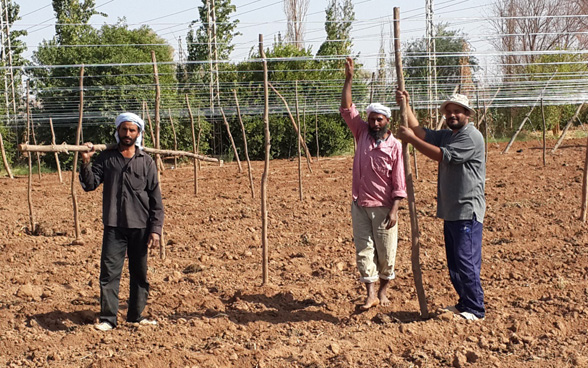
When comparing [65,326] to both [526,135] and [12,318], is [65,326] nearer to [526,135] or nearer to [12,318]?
[12,318]

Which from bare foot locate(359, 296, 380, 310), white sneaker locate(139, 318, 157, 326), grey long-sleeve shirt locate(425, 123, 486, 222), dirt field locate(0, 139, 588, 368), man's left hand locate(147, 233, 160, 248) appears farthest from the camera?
bare foot locate(359, 296, 380, 310)

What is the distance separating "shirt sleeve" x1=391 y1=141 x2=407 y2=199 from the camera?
186 inches

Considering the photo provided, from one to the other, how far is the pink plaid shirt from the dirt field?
802mm

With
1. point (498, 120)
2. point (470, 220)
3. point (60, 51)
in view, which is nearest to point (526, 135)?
point (498, 120)

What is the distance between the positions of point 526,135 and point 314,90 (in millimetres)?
9984

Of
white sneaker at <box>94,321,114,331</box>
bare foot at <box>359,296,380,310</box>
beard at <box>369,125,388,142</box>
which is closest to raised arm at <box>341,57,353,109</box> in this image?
beard at <box>369,125,388,142</box>

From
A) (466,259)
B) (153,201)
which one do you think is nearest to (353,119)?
(466,259)

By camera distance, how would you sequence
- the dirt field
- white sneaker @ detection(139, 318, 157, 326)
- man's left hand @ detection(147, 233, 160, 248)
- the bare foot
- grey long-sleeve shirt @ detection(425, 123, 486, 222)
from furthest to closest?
the bare foot < white sneaker @ detection(139, 318, 157, 326) < man's left hand @ detection(147, 233, 160, 248) < grey long-sleeve shirt @ detection(425, 123, 486, 222) < the dirt field

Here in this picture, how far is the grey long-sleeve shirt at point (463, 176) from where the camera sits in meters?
4.39

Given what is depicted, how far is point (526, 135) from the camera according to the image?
2791 cm

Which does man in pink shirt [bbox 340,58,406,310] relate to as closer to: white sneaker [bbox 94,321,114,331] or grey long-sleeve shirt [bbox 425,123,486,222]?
grey long-sleeve shirt [bbox 425,123,486,222]

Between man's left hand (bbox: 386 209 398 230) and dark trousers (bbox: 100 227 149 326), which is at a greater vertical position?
man's left hand (bbox: 386 209 398 230)

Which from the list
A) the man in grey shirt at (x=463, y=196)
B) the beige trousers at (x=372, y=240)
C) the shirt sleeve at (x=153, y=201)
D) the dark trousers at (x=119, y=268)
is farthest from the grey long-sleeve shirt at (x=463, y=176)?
the dark trousers at (x=119, y=268)

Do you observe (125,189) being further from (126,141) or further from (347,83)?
(347,83)
